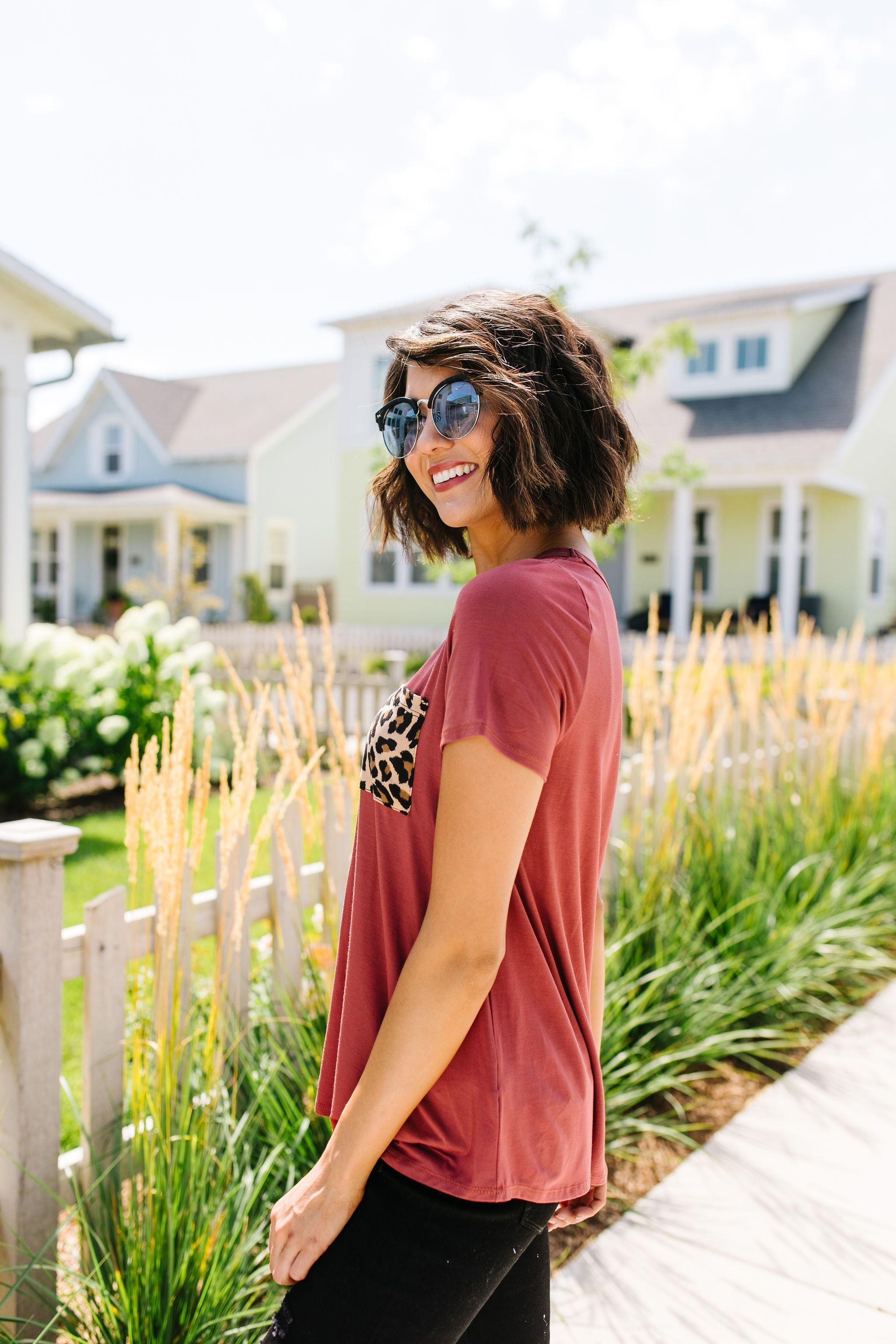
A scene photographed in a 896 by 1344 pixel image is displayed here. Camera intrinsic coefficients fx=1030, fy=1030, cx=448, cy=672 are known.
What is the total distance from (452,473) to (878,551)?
20126 mm

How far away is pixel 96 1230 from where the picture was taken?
87.4 inches

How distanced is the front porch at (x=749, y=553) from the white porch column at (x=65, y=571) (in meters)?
13.7

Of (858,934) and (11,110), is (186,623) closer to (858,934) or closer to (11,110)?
(11,110)

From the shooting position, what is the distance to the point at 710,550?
19641 mm

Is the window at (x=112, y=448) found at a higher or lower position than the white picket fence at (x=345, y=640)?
higher

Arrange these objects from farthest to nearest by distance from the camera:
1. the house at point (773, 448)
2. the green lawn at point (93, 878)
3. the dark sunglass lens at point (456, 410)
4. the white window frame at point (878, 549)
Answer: the white window frame at point (878, 549), the house at point (773, 448), the green lawn at point (93, 878), the dark sunglass lens at point (456, 410)

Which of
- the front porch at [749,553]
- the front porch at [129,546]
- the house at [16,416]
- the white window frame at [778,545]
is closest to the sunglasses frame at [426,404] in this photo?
the house at [16,416]

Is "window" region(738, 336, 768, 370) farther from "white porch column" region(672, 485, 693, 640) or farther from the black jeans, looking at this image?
the black jeans

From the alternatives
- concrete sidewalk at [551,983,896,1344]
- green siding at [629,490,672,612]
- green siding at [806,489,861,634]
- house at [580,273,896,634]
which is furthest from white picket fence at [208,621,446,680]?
concrete sidewalk at [551,983,896,1344]

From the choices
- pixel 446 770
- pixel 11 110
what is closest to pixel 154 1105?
pixel 446 770

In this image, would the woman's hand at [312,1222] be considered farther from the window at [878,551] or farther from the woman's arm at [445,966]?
the window at [878,551]

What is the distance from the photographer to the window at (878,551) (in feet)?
63.6

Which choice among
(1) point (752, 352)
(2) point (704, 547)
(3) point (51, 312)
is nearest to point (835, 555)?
(2) point (704, 547)

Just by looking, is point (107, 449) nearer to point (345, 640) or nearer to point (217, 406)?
point (217, 406)
